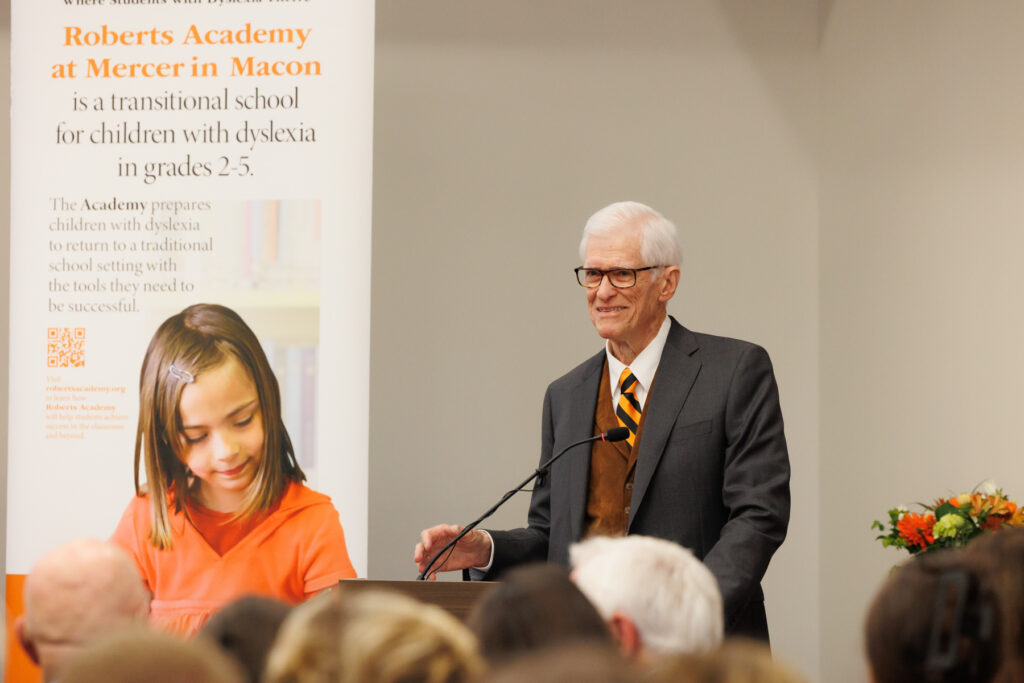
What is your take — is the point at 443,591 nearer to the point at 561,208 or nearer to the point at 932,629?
the point at 932,629

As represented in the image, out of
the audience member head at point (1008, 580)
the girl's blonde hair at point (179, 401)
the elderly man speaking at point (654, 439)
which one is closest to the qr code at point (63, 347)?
the girl's blonde hair at point (179, 401)

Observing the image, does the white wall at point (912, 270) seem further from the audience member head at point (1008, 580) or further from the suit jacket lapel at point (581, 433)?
the audience member head at point (1008, 580)

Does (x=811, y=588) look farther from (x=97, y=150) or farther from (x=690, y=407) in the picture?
(x=97, y=150)

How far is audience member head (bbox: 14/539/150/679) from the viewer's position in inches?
72.8

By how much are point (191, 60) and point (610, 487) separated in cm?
196

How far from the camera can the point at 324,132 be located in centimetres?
368

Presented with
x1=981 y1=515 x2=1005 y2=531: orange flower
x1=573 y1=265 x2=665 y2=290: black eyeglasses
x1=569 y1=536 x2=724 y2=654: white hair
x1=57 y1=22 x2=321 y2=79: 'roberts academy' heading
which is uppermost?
x1=57 y1=22 x2=321 y2=79: 'roberts academy' heading

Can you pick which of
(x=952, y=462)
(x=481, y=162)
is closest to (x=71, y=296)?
(x=481, y=162)

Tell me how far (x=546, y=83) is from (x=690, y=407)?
8.00 ft

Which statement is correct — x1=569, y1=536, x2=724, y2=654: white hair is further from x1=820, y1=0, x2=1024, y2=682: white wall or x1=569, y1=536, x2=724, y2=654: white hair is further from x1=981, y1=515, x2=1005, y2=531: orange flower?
x1=820, y1=0, x2=1024, y2=682: white wall

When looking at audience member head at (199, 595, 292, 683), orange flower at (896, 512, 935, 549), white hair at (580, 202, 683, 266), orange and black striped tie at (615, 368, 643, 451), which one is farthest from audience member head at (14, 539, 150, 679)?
orange flower at (896, 512, 935, 549)

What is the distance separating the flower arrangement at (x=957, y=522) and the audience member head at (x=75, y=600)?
79.5 inches

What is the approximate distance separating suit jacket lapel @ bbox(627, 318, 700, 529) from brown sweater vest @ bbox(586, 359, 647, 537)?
3 cm

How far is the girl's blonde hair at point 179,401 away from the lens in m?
3.58
